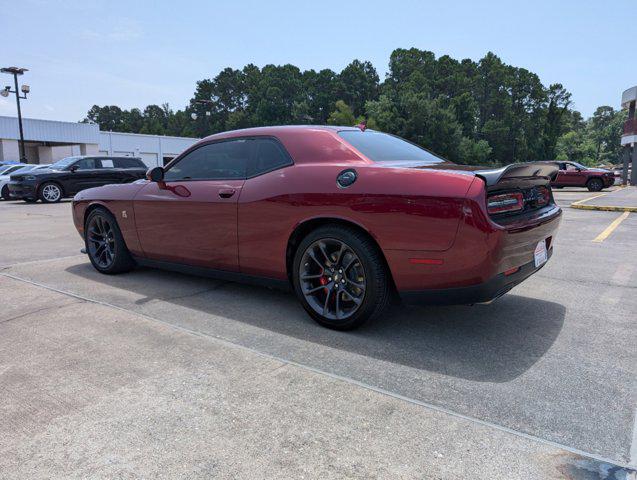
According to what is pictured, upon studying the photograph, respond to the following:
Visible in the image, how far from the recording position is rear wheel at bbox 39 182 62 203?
607 inches

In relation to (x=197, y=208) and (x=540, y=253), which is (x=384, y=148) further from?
(x=197, y=208)

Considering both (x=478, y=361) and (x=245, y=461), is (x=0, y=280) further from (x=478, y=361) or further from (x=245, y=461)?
(x=478, y=361)

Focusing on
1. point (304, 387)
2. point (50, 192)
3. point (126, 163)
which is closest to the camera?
point (304, 387)

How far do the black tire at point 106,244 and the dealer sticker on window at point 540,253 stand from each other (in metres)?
3.88

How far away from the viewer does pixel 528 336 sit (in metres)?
3.31

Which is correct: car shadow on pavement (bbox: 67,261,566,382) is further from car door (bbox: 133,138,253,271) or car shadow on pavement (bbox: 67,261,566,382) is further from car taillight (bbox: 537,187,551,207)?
car taillight (bbox: 537,187,551,207)

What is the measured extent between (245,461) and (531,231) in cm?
229

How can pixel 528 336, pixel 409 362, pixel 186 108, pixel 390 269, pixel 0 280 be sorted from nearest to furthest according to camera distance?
pixel 409 362, pixel 390 269, pixel 528 336, pixel 0 280, pixel 186 108

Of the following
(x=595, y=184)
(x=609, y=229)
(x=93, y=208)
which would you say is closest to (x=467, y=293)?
(x=93, y=208)

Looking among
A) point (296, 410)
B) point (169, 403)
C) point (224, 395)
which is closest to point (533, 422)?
point (296, 410)

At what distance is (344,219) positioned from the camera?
10.5ft

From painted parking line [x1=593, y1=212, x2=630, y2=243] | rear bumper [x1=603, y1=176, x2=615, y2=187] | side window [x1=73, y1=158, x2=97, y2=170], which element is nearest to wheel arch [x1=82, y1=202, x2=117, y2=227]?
painted parking line [x1=593, y1=212, x2=630, y2=243]

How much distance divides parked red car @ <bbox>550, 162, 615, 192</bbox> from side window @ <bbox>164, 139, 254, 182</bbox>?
22.5 meters

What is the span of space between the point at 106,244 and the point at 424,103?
54.3 m
